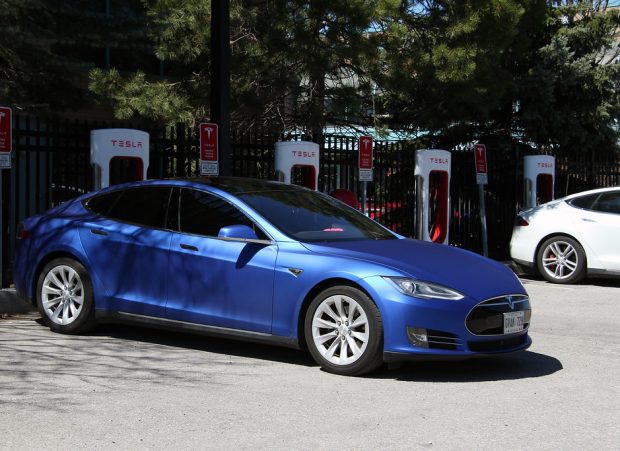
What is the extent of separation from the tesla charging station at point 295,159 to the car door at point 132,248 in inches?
161

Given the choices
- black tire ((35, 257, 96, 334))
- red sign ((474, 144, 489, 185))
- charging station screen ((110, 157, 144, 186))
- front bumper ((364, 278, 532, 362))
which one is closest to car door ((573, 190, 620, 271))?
red sign ((474, 144, 489, 185))

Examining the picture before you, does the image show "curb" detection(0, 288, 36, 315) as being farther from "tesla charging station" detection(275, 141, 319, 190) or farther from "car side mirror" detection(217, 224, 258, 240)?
"tesla charging station" detection(275, 141, 319, 190)

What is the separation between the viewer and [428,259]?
7.14 m

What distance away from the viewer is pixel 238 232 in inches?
283

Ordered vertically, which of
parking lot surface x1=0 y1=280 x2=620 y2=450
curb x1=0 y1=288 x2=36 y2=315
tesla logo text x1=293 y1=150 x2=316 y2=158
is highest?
tesla logo text x1=293 y1=150 x2=316 y2=158

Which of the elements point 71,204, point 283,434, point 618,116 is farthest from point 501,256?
point 283,434

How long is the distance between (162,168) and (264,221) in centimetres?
591

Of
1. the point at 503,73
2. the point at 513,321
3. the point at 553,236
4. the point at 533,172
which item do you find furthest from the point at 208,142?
the point at 503,73

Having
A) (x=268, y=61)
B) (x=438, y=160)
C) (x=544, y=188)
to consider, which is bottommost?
(x=544, y=188)

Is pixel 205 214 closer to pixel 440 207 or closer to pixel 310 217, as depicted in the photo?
pixel 310 217

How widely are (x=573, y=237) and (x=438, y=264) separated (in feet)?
23.7

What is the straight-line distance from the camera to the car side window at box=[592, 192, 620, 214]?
13.5 meters

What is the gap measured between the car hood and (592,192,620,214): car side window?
6.61m

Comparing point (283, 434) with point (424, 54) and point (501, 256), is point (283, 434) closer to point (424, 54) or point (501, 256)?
point (424, 54)
